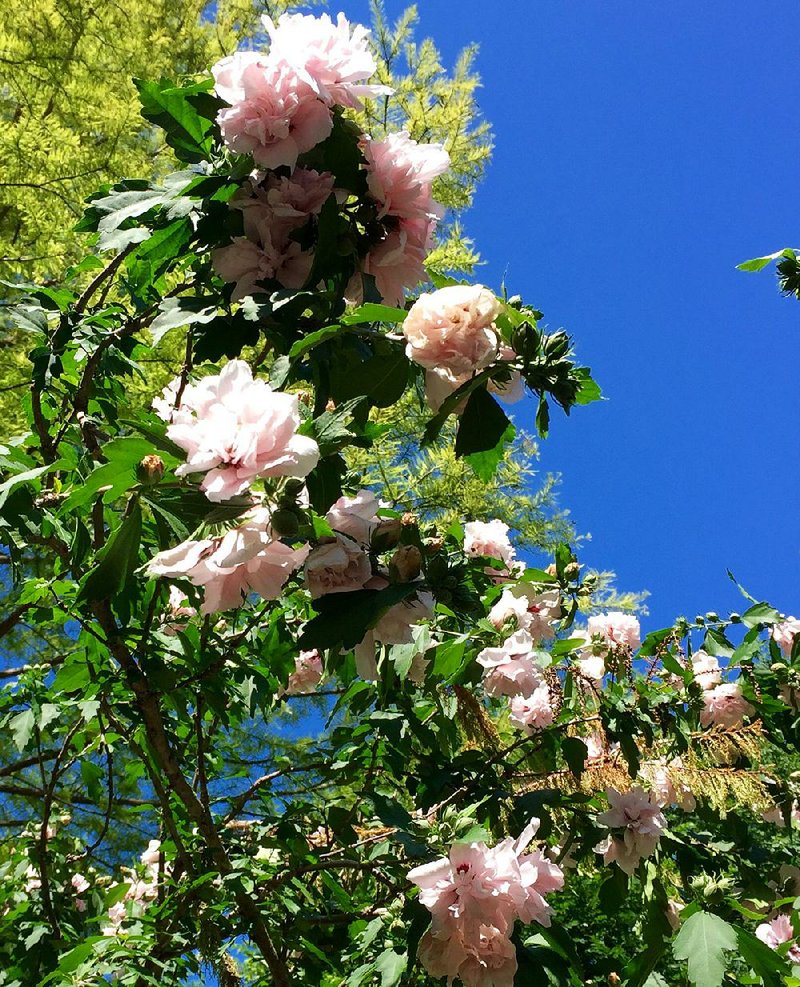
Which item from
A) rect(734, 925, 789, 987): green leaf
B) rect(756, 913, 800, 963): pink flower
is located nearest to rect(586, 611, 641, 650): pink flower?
rect(756, 913, 800, 963): pink flower

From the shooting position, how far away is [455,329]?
2.27 feet

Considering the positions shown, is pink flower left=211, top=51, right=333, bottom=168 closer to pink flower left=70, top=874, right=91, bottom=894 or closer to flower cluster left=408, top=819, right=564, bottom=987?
flower cluster left=408, top=819, right=564, bottom=987

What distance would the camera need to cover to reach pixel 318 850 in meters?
1.74

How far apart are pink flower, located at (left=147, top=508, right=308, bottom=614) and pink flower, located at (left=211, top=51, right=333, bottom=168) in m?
0.40

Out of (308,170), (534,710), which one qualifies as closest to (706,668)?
(534,710)

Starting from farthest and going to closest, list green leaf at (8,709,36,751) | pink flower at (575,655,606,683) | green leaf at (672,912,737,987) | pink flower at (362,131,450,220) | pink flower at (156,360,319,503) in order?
pink flower at (575,655,606,683) < green leaf at (8,709,36,751) < green leaf at (672,912,737,987) < pink flower at (362,131,450,220) < pink flower at (156,360,319,503)

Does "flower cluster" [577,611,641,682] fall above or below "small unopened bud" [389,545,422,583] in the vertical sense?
above

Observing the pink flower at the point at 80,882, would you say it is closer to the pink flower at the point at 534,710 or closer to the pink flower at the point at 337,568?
the pink flower at the point at 534,710

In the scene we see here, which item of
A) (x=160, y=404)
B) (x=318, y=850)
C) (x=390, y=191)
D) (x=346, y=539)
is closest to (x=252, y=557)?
(x=346, y=539)

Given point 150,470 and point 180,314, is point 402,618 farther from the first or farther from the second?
point 180,314

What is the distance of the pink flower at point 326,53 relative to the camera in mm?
822

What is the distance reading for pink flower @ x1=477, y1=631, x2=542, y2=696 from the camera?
1354mm

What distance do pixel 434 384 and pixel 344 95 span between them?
342mm

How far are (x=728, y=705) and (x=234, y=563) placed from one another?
154 centimetres
